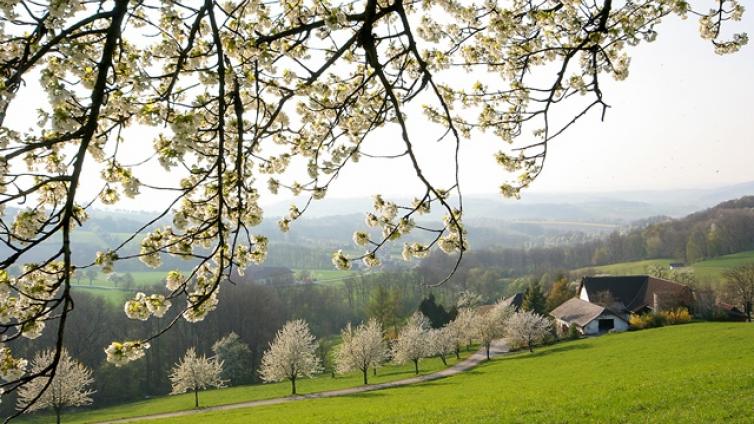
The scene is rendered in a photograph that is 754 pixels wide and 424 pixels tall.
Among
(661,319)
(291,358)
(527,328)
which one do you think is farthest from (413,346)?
(661,319)

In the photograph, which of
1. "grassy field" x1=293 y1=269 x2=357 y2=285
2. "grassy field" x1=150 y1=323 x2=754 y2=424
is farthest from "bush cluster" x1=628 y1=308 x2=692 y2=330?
"grassy field" x1=293 y1=269 x2=357 y2=285

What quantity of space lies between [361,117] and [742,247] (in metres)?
94.5

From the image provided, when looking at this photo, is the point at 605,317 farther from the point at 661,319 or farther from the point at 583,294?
the point at 583,294

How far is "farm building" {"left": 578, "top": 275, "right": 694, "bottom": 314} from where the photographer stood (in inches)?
1831

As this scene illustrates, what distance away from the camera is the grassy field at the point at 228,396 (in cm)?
3606

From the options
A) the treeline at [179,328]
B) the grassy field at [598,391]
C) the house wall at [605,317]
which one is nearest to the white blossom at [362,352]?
the grassy field at [598,391]

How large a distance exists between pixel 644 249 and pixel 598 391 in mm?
95052

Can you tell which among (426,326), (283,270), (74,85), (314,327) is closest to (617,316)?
(426,326)

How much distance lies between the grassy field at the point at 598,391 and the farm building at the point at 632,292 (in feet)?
39.0

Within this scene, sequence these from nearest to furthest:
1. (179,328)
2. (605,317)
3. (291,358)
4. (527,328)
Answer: (291,358) → (527,328) → (605,317) → (179,328)

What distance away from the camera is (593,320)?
46.2 metres

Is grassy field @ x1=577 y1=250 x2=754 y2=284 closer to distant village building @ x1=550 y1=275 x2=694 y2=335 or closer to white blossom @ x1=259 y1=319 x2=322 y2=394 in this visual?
distant village building @ x1=550 y1=275 x2=694 y2=335

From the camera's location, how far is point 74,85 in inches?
108

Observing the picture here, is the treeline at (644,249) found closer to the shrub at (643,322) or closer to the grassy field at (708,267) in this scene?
the grassy field at (708,267)
